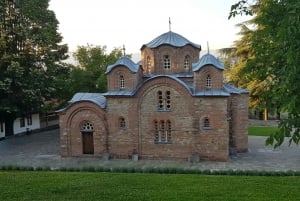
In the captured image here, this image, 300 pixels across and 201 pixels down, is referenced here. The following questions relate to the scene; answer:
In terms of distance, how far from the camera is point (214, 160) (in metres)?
20.1

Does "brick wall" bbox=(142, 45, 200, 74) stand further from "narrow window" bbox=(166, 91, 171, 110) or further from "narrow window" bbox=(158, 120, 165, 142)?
"narrow window" bbox=(158, 120, 165, 142)

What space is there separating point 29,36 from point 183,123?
1448 centimetres

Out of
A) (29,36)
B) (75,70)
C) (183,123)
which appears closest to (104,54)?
(75,70)

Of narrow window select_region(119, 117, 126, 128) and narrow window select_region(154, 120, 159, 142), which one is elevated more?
narrow window select_region(119, 117, 126, 128)

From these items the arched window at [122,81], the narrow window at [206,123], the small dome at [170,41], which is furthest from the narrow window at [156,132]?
the small dome at [170,41]

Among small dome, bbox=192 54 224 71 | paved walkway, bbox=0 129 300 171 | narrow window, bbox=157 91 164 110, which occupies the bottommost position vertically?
paved walkway, bbox=0 129 300 171

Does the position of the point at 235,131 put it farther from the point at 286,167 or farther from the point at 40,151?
the point at 40,151

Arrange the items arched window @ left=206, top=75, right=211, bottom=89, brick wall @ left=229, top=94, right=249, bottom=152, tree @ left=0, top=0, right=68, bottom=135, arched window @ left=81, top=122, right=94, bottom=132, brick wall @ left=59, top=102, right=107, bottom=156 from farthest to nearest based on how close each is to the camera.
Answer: tree @ left=0, top=0, right=68, bottom=135 → brick wall @ left=229, top=94, right=249, bottom=152 → arched window @ left=81, top=122, right=94, bottom=132 → brick wall @ left=59, top=102, right=107, bottom=156 → arched window @ left=206, top=75, right=211, bottom=89

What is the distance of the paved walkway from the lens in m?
18.9

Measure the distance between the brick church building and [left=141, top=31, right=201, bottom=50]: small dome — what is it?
0.17 metres

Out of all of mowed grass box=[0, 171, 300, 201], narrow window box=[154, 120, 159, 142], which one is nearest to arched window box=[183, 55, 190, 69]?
narrow window box=[154, 120, 159, 142]

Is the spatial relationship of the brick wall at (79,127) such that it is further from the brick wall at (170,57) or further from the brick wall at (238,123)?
the brick wall at (238,123)

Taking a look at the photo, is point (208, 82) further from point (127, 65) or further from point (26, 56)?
point (26, 56)

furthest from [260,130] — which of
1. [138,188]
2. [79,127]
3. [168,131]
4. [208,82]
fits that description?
[138,188]
